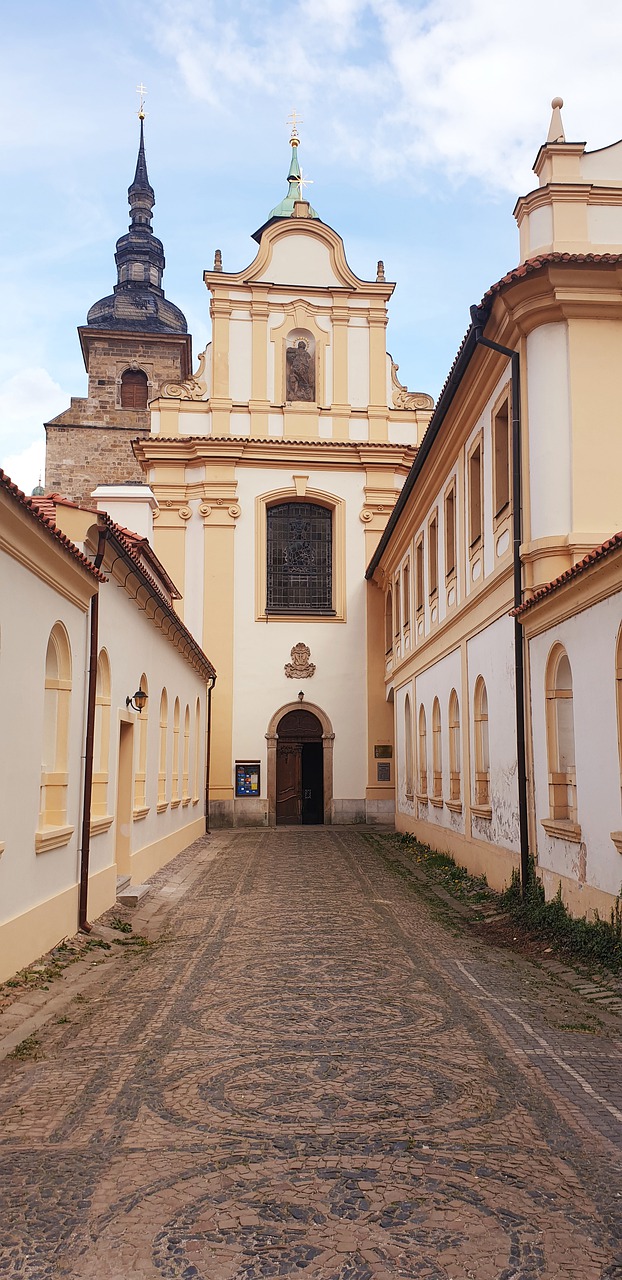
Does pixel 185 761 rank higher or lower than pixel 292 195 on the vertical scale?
lower

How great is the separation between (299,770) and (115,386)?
1865 cm

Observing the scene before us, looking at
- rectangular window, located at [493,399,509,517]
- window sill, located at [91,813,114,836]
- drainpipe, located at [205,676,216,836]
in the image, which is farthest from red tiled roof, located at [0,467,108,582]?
drainpipe, located at [205,676,216,836]

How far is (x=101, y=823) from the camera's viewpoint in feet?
37.9

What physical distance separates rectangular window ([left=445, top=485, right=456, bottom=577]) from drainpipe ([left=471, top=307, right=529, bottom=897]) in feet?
16.5

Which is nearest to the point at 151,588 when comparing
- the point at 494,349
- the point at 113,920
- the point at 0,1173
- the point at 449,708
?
the point at 113,920

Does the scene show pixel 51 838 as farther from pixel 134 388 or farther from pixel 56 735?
pixel 134 388

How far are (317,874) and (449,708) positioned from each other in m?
3.65

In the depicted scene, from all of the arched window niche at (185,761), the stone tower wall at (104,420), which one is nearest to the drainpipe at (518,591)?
the arched window niche at (185,761)

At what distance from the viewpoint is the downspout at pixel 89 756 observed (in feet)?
34.2

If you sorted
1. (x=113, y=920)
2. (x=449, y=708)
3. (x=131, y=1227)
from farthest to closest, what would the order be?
(x=449, y=708)
(x=113, y=920)
(x=131, y=1227)

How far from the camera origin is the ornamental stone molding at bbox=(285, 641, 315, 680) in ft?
91.6

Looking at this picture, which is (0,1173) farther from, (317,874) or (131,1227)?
(317,874)

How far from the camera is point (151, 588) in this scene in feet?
45.5

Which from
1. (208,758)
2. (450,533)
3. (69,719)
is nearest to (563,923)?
(69,719)
